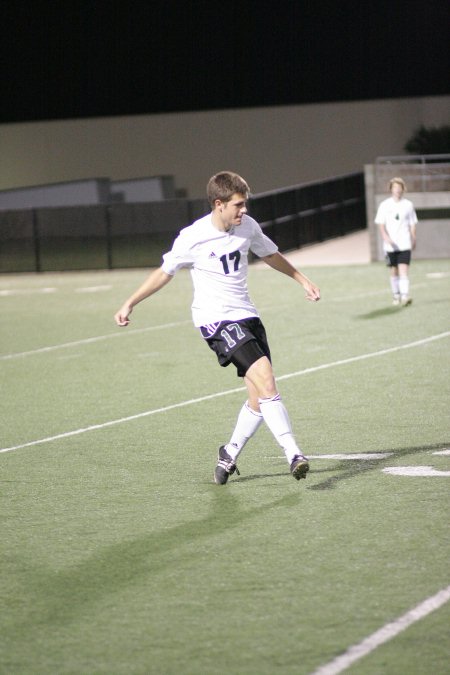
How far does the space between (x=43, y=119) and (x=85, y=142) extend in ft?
5.58

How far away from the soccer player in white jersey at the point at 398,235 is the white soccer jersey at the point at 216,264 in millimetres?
11734

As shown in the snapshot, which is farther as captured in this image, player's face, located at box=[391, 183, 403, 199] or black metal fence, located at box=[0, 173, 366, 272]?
black metal fence, located at box=[0, 173, 366, 272]

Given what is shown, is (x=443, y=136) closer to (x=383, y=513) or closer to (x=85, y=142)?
(x=85, y=142)

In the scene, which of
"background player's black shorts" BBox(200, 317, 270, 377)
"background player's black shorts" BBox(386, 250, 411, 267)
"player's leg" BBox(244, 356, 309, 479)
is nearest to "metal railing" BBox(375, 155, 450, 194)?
"background player's black shorts" BBox(386, 250, 411, 267)

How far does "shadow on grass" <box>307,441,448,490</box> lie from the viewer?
8.78 meters

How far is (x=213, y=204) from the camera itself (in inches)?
332

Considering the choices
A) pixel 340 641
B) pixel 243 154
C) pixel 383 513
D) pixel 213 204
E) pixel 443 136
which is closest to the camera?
pixel 340 641

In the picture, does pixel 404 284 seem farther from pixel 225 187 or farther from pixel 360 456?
pixel 225 187

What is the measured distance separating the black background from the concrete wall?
45cm

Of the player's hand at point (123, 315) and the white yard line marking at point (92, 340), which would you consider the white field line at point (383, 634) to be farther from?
the white yard line marking at point (92, 340)

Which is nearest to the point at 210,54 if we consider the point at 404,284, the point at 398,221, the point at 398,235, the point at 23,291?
the point at 23,291

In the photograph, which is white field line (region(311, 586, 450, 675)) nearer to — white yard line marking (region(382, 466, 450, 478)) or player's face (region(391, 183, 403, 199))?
→ white yard line marking (region(382, 466, 450, 478))

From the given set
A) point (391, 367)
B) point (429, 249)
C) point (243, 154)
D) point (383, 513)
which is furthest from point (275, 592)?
point (243, 154)

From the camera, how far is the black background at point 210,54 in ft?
136
